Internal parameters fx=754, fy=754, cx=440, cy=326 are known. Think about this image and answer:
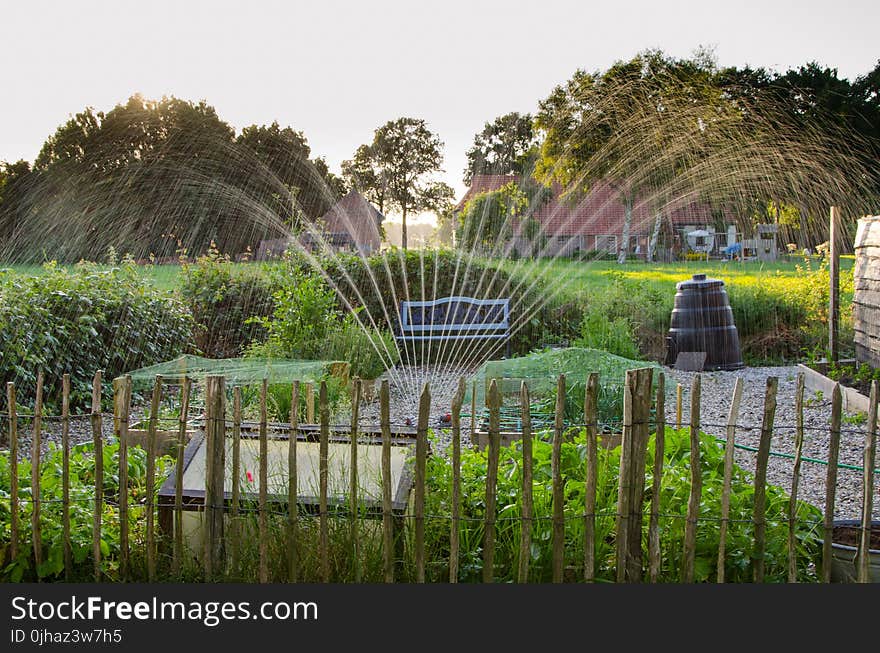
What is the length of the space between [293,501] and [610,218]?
A: 22.0 meters

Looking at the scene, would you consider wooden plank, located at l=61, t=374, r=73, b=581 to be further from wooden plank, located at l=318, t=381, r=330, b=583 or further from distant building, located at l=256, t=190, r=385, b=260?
distant building, located at l=256, t=190, r=385, b=260

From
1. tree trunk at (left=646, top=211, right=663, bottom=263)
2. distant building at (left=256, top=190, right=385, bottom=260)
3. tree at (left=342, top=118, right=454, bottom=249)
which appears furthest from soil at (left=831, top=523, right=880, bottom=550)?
tree trunk at (left=646, top=211, right=663, bottom=263)

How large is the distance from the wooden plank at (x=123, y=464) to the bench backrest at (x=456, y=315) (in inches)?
265

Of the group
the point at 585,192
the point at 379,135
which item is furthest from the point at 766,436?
the point at 585,192

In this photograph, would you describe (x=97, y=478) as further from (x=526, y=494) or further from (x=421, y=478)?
(x=526, y=494)

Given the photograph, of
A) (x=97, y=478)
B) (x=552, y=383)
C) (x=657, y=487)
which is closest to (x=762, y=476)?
(x=657, y=487)

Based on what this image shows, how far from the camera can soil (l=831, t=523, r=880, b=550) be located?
291 centimetres

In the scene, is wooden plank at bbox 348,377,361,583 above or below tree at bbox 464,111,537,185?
below

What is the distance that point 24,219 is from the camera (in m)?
24.0

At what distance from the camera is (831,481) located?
8.57 feet

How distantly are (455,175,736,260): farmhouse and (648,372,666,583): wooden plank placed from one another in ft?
52.0

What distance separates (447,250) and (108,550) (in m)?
8.06

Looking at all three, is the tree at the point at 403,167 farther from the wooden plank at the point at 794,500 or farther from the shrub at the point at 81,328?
the wooden plank at the point at 794,500

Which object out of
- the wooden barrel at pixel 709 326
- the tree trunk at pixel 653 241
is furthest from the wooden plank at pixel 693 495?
the tree trunk at pixel 653 241
